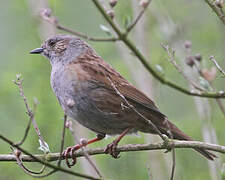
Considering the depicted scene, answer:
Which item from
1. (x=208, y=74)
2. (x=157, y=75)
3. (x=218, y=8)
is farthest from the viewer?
(x=218, y=8)

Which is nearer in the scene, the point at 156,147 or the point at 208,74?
the point at 208,74

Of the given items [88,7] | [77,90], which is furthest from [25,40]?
[88,7]

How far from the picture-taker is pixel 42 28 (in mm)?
7387

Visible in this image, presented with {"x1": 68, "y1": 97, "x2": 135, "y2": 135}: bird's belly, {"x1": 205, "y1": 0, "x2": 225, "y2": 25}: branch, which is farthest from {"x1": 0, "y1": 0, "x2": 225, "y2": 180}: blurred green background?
{"x1": 205, "y1": 0, "x2": 225, "y2": 25}: branch

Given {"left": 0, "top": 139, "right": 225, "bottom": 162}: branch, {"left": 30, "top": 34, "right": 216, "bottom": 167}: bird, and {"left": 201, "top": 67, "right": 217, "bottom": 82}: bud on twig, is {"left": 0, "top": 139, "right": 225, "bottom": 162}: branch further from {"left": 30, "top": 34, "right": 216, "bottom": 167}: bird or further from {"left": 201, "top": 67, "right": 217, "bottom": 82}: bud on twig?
{"left": 201, "top": 67, "right": 217, "bottom": 82}: bud on twig

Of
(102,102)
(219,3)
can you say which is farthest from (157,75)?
(102,102)

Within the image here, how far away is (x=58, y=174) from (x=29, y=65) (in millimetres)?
1664

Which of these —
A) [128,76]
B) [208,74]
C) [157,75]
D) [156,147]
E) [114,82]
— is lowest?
[156,147]

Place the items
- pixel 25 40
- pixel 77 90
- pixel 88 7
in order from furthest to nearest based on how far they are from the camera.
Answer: pixel 88 7 → pixel 25 40 → pixel 77 90

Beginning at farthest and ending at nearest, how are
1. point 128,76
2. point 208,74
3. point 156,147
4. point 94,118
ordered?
point 128,76, point 94,118, point 156,147, point 208,74

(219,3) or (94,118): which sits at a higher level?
(94,118)

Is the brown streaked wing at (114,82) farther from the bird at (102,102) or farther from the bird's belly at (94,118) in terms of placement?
the bird's belly at (94,118)

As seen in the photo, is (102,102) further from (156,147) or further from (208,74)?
(208,74)

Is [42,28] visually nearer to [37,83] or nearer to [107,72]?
[37,83]
